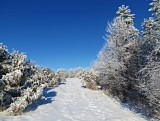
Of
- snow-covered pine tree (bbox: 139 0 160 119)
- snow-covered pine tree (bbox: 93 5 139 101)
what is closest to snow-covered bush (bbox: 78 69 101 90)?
snow-covered pine tree (bbox: 93 5 139 101)

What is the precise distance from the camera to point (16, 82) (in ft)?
40.1

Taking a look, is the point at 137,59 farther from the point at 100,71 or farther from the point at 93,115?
the point at 93,115

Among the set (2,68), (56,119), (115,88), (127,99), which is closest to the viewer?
(56,119)

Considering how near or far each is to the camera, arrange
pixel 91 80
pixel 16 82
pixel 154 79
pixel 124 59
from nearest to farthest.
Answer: pixel 16 82 < pixel 154 79 < pixel 124 59 < pixel 91 80

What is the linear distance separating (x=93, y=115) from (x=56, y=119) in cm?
244

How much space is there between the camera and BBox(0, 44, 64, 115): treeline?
36.7 feet

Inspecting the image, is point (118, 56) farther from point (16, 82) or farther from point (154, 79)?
point (16, 82)

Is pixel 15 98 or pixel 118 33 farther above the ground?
pixel 118 33

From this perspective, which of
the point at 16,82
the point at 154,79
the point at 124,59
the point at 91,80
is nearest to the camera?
the point at 16,82

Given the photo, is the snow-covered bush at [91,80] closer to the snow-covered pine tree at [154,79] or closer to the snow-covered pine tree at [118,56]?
the snow-covered pine tree at [118,56]

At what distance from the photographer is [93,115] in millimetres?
12758

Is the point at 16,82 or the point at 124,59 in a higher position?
the point at 124,59

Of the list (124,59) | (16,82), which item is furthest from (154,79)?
(124,59)

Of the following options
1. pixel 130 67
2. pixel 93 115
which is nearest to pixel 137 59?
pixel 130 67
